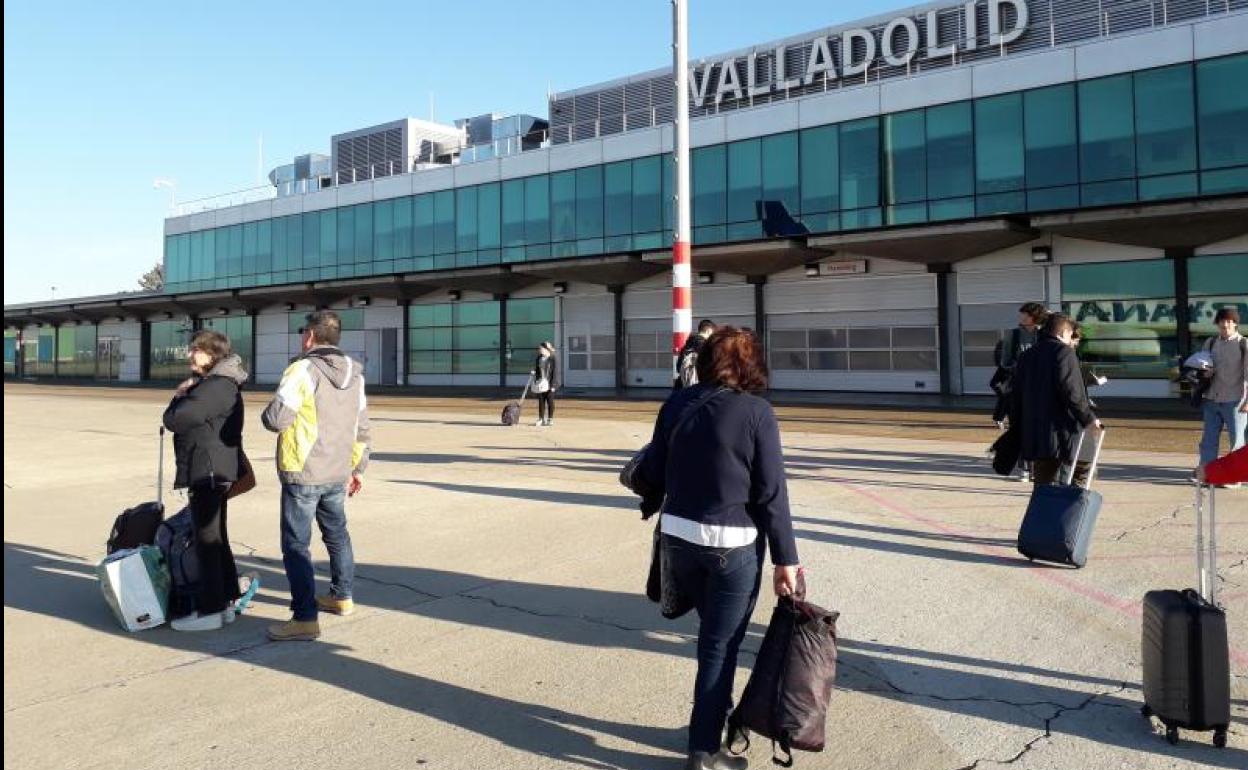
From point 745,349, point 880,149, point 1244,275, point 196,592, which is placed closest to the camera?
point 745,349

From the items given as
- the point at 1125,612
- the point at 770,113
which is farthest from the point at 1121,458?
the point at 770,113

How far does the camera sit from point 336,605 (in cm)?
518

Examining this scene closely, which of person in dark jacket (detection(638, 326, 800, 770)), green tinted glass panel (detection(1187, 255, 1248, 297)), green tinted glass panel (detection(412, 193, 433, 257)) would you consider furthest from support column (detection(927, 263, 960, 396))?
person in dark jacket (detection(638, 326, 800, 770))

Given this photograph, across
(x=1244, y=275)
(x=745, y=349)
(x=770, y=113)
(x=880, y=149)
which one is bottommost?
(x=745, y=349)

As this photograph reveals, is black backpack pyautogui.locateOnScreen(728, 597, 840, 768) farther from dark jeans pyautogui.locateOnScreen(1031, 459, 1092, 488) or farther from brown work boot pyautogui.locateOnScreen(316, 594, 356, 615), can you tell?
dark jeans pyautogui.locateOnScreen(1031, 459, 1092, 488)

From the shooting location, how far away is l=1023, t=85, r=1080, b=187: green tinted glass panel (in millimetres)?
23906

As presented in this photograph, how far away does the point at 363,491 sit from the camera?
31.7 ft

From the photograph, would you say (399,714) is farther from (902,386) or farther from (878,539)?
(902,386)

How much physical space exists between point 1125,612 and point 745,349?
3316 mm

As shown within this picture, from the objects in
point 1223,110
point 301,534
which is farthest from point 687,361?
point 1223,110

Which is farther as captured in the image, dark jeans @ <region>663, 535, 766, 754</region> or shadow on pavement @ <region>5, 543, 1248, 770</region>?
shadow on pavement @ <region>5, 543, 1248, 770</region>

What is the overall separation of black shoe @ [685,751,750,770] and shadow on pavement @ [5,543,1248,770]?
158mm

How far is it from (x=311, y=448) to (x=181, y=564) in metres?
1.09

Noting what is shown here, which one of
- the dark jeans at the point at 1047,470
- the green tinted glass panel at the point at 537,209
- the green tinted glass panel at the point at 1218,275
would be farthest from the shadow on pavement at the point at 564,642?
the green tinted glass panel at the point at 537,209
